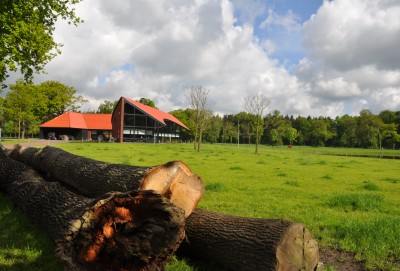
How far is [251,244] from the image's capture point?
13.2ft

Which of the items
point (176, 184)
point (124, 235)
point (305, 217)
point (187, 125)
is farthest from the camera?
point (187, 125)

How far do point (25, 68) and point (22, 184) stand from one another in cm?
1500

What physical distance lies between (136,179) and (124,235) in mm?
1133

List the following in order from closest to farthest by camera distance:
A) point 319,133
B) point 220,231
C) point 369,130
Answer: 1. point 220,231
2. point 369,130
3. point 319,133

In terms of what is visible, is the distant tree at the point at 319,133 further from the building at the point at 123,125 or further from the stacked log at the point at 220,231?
the stacked log at the point at 220,231

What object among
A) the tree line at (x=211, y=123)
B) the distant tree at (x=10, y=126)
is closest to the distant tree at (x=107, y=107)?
the tree line at (x=211, y=123)

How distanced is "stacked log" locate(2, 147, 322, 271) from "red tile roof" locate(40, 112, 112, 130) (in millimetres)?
65235

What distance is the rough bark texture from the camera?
3.76m

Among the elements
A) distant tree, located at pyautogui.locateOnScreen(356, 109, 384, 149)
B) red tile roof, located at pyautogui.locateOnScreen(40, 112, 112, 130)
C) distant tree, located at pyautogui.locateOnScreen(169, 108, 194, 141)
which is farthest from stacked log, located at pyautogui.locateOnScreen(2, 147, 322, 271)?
distant tree, located at pyautogui.locateOnScreen(356, 109, 384, 149)

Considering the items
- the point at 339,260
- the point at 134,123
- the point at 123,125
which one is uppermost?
the point at 134,123

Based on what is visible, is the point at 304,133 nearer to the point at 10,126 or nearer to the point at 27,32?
the point at 10,126

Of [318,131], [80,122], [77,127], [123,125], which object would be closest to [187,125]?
[123,125]

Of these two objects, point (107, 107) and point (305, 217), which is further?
point (107, 107)

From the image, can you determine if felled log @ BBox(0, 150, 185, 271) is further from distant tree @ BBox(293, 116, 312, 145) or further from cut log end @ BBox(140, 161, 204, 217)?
distant tree @ BBox(293, 116, 312, 145)
